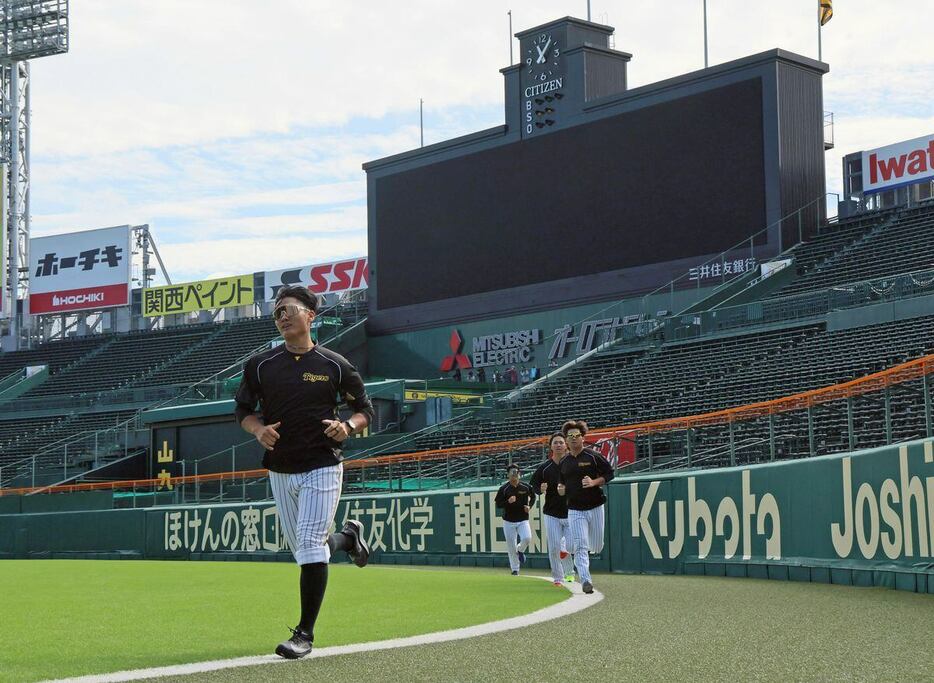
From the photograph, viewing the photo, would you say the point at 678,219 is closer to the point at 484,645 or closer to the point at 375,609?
the point at 375,609

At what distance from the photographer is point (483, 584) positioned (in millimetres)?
13836

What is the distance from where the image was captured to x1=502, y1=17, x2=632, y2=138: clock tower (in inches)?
1518

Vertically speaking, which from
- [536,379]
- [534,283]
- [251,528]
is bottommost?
[251,528]

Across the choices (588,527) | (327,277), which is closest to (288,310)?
(588,527)

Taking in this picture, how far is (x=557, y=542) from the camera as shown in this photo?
46.0ft

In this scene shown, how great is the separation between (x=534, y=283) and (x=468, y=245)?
2920 millimetres

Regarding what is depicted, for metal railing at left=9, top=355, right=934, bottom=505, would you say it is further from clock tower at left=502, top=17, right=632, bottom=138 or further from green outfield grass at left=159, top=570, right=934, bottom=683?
clock tower at left=502, top=17, right=632, bottom=138

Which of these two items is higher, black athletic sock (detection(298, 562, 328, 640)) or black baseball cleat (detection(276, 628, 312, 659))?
black athletic sock (detection(298, 562, 328, 640))

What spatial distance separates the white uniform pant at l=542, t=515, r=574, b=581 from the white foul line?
10.7ft

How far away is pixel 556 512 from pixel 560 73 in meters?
26.7

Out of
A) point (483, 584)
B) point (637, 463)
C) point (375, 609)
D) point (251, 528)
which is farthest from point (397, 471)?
point (375, 609)

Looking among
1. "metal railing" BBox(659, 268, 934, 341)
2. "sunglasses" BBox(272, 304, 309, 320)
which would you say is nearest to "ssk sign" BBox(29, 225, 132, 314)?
"metal railing" BBox(659, 268, 934, 341)

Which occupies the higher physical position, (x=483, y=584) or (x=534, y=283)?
(x=534, y=283)

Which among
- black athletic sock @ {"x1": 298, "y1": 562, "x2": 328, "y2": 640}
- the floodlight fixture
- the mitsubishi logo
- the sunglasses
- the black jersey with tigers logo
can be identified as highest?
the floodlight fixture
